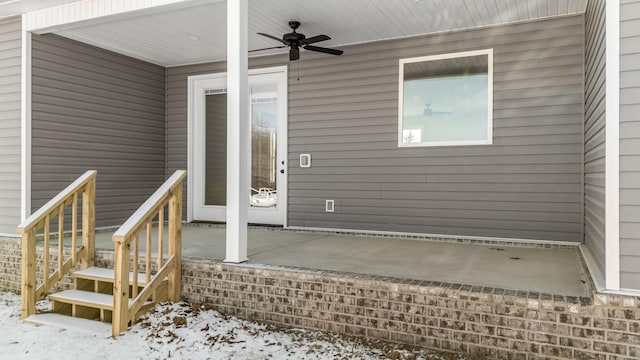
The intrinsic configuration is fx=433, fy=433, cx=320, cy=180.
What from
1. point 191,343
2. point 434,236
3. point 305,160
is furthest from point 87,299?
point 434,236

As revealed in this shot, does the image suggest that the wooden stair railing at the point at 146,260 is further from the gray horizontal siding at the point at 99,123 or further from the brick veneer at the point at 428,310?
the gray horizontal siding at the point at 99,123

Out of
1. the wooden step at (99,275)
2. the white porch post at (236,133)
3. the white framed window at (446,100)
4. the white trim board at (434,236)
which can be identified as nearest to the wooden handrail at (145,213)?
the white porch post at (236,133)

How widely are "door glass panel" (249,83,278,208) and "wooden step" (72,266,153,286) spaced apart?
265 cm

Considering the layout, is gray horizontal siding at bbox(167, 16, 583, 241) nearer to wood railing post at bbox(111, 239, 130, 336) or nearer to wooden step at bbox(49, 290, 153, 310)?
wooden step at bbox(49, 290, 153, 310)

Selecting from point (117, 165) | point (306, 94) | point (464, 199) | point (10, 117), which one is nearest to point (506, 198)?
point (464, 199)

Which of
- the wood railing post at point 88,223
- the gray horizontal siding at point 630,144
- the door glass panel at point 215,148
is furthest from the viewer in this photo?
the door glass panel at point 215,148

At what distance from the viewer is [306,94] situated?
19.4 ft

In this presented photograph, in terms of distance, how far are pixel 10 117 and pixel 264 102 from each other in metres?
3.06

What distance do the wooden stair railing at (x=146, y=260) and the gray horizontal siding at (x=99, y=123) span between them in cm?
246

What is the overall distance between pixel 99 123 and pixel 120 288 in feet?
11.4

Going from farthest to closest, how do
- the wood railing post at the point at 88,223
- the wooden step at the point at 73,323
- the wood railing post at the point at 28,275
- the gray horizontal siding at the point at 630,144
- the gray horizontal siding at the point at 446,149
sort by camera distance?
the gray horizontal siding at the point at 446,149 < the wood railing post at the point at 88,223 < the wood railing post at the point at 28,275 < the wooden step at the point at 73,323 < the gray horizontal siding at the point at 630,144

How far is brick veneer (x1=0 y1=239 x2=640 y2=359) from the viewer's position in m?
2.45

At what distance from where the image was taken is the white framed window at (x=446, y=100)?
16.4 feet

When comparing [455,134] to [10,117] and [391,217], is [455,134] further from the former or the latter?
[10,117]
